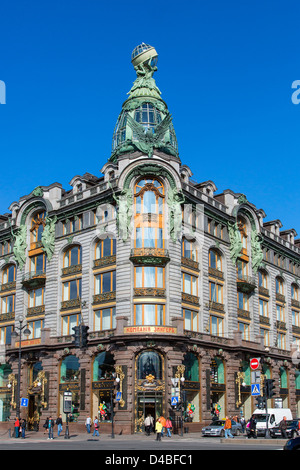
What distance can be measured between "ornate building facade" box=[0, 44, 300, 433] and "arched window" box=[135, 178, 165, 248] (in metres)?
0.10

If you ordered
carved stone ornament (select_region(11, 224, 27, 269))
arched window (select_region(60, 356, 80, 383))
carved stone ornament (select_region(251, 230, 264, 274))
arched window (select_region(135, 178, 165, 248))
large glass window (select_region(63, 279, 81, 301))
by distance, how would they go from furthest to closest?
carved stone ornament (select_region(251, 230, 264, 274)) < carved stone ornament (select_region(11, 224, 27, 269)) < large glass window (select_region(63, 279, 81, 301)) < arched window (select_region(60, 356, 80, 383)) < arched window (select_region(135, 178, 165, 248))

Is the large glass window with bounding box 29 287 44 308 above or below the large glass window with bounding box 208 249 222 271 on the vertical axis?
below

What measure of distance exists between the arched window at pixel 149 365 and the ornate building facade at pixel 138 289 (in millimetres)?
121

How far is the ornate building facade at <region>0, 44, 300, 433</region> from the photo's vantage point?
5119cm

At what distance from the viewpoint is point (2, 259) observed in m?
67.5

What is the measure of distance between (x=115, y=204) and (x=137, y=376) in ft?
53.3

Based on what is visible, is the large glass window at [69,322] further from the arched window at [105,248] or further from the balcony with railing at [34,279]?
the arched window at [105,248]

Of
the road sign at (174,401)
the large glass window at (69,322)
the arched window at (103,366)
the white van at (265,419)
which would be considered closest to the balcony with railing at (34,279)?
the large glass window at (69,322)

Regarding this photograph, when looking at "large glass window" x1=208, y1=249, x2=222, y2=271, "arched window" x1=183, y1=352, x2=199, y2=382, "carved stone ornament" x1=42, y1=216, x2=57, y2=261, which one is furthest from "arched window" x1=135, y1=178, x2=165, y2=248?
"carved stone ornament" x1=42, y1=216, x2=57, y2=261

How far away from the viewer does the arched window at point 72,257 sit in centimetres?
5872

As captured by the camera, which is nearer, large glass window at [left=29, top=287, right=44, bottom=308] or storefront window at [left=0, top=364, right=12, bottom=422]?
large glass window at [left=29, top=287, right=44, bottom=308]

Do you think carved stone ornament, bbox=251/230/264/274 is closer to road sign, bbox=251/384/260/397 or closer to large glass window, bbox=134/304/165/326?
large glass window, bbox=134/304/165/326

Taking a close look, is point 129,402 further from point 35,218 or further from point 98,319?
point 35,218
